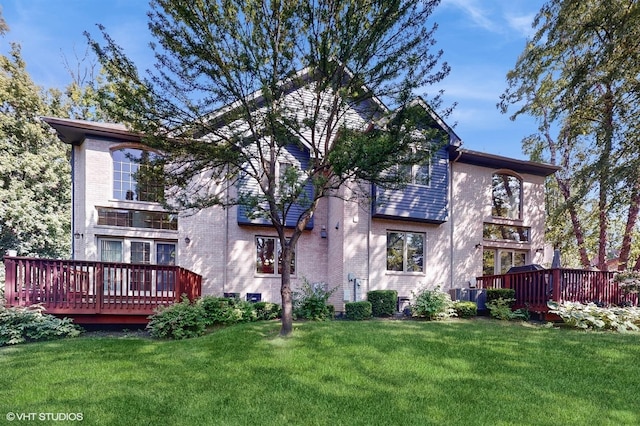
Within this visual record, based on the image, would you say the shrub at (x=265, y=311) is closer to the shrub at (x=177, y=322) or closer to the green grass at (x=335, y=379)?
the shrub at (x=177, y=322)

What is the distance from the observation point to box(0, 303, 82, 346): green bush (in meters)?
8.04

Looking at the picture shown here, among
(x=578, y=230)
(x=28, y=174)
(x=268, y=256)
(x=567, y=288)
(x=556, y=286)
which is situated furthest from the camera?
(x=28, y=174)

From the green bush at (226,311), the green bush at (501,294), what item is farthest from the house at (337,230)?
the green bush at (226,311)

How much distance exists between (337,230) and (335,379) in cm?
826

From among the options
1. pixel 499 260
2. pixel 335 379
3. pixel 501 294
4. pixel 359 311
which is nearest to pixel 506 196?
pixel 499 260

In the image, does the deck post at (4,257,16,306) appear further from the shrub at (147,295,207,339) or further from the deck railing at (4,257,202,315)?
the shrub at (147,295,207,339)

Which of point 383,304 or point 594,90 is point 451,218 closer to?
point 383,304

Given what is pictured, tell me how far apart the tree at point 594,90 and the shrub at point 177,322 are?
547 inches

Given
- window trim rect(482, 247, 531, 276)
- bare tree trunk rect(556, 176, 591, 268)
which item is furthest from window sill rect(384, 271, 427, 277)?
bare tree trunk rect(556, 176, 591, 268)

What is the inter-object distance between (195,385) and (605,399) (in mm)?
5718

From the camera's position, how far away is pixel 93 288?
30.5ft

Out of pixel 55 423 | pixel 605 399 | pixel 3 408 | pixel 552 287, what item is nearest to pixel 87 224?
pixel 3 408

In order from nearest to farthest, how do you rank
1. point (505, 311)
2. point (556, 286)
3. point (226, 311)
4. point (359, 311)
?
1. point (226, 311)
2. point (556, 286)
3. point (505, 311)
4. point (359, 311)

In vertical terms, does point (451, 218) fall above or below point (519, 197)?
below
